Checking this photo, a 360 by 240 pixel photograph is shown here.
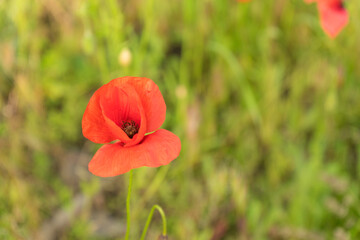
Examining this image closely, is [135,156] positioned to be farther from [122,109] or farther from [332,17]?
[332,17]

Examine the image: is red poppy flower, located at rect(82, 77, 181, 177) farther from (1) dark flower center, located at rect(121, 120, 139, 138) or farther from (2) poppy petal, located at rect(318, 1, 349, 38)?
(2) poppy petal, located at rect(318, 1, 349, 38)

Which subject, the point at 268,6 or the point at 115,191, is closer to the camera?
the point at 115,191

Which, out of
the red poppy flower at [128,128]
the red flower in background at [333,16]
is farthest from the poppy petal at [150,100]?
the red flower in background at [333,16]

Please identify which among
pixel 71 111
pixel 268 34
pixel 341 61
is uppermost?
pixel 268 34

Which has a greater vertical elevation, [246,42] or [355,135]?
[246,42]

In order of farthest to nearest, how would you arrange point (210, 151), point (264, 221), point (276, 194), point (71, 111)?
point (71, 111) → point (210, 151) → point (276, 194) → point (264, 221)

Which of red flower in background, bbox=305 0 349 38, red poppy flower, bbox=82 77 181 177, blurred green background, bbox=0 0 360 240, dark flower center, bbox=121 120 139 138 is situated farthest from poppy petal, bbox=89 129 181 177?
red flower in background, bbox=305 0 349 38

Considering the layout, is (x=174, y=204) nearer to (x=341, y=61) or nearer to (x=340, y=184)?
(x=340, y=184)

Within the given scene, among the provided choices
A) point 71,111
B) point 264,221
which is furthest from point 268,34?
point 71,111
